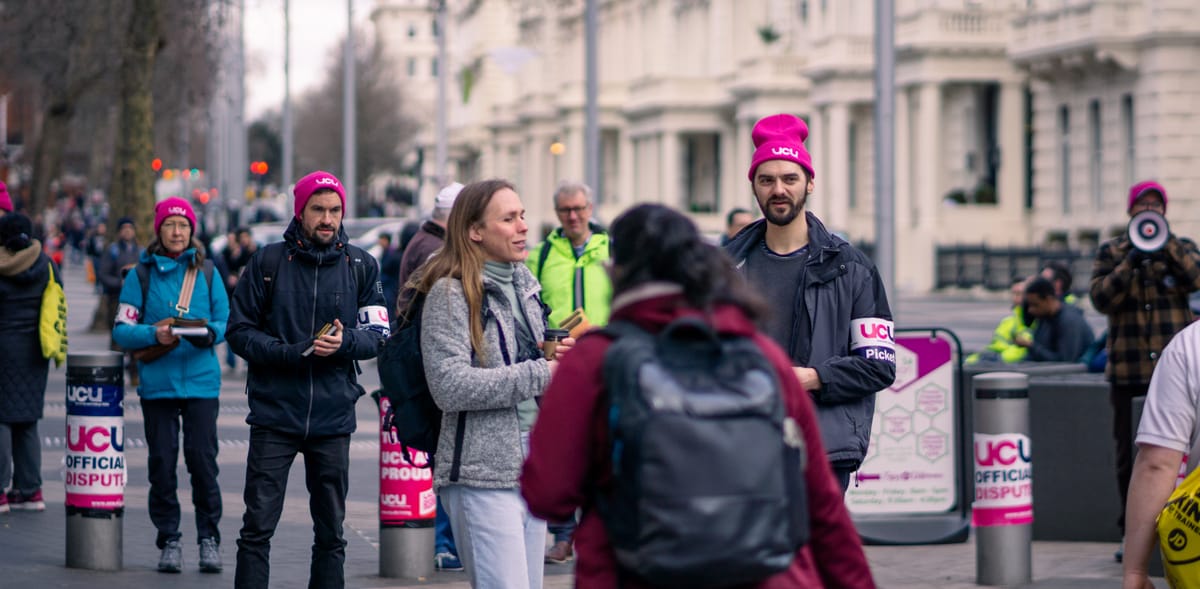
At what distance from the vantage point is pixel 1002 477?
920 cm

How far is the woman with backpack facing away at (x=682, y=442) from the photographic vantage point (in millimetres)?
3635

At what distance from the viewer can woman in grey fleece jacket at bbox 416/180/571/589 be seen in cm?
577

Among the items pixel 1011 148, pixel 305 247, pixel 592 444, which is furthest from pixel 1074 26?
pixel 592 444

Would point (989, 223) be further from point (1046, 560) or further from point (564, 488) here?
point (564, 488)

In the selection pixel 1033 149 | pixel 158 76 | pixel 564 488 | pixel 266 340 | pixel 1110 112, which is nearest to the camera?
pixel 564 488

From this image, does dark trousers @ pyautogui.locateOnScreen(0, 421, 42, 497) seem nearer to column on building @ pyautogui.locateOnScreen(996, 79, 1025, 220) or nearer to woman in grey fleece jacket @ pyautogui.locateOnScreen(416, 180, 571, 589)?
woman in grey fleece jacket @ pyautogui.locateOnScreen(416, 180, 571, 589)

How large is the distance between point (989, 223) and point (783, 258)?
1759 inches

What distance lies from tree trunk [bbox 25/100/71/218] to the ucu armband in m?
31.0

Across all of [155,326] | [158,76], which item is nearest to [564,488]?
[155,326]

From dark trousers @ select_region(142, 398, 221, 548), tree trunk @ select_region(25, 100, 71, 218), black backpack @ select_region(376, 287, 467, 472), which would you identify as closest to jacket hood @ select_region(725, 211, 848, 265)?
black backpack @ select_region(376, 287, 467, 472)

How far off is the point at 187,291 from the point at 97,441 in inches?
32.8

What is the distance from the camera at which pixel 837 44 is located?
181ft

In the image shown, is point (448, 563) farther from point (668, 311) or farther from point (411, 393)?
point (668, 311)

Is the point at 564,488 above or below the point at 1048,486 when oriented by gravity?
above
